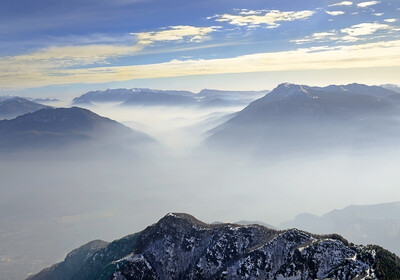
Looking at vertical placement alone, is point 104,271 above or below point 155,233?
below

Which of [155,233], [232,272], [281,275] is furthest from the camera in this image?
[155,233]

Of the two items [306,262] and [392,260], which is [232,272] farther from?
[392,260]

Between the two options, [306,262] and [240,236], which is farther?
[240,236]

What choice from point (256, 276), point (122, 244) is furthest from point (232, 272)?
point (122, 244)

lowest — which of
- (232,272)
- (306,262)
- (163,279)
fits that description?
(163,279)

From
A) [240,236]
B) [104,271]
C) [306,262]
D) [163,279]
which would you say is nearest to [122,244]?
[104,271]

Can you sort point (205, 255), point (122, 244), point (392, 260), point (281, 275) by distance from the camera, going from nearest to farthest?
1. point (392, 260)
2. point (281, 275)
3. point (205, 255)
4. point (122, 244)
